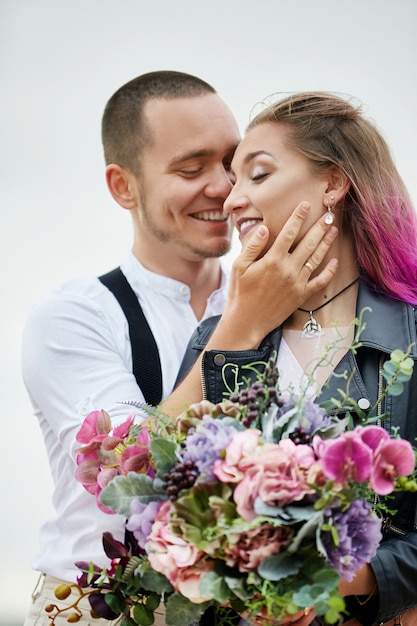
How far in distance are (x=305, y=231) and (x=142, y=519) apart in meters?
1.00

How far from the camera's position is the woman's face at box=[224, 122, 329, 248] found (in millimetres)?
2188

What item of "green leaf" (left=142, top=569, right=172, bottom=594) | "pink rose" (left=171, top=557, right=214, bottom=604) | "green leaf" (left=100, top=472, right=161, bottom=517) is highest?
"green leaf" (left=100, top=472, right=161, bottom=517)

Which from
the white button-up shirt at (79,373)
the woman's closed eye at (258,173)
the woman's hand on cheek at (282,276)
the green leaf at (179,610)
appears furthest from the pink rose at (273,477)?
the woman's closed eye at (258,173)

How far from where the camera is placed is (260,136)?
227 cm

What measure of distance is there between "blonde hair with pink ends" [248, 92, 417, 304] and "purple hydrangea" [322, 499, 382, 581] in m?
0.85

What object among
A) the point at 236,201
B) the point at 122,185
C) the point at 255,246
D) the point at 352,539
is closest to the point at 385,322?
the point at 255,246

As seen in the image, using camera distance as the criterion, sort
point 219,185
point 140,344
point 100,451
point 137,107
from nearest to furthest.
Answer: point 100,451
point 140,344
point 219,185
point 137,107

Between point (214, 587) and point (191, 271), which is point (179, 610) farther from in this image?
point (191, 271)

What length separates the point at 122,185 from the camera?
3066 mm

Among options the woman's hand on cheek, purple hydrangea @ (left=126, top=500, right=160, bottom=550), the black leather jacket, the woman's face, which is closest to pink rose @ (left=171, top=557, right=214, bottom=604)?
purple hydrangea @ (left=126, top=500, right=160, bottom=550)

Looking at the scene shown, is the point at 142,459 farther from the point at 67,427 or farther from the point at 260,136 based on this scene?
the point at 260,136

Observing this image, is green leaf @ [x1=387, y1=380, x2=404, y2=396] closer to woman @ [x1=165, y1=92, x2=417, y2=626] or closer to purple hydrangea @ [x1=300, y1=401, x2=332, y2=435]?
purple hydrangea @ [x1=300, y1=401, x2=332, y2=435]

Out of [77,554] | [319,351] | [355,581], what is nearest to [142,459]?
[355,581]

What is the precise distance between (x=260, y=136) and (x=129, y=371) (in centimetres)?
79
